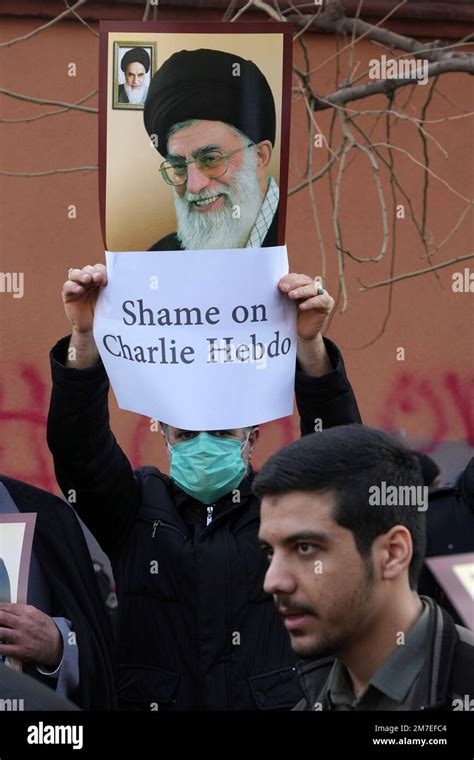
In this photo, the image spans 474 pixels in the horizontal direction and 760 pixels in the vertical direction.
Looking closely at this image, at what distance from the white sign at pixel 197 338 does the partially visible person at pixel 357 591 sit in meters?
0.87

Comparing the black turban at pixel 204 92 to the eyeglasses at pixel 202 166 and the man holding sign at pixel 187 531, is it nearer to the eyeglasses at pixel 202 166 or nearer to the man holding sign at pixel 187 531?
the eyeglasses at pixel 202 166

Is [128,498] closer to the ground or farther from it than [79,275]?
closer to the ground

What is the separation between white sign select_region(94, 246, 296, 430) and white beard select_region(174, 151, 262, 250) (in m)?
0.04

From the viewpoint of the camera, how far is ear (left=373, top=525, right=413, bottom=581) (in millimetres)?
2381

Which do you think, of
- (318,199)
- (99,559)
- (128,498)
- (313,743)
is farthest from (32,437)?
(313,743)

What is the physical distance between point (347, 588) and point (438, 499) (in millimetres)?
1255

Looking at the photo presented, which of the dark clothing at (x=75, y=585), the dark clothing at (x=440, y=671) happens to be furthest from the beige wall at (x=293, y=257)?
the dark clothing at (x=440, y=671)

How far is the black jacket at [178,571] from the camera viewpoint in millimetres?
3283

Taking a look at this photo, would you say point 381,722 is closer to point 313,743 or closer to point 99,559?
point 313,743

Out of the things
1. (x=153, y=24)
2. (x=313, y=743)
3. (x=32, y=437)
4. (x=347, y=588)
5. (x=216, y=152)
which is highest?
(x=153, y=24)

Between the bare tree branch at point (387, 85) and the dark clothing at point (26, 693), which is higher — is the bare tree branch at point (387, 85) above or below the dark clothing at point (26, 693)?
above

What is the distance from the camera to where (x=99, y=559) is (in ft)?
19.7

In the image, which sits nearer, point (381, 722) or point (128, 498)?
point (381, 722)

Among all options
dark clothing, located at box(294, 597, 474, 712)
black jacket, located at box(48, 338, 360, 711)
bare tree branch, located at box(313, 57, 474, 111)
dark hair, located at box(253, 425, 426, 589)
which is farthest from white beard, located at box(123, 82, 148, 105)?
bare tree branch, located at box(313, 57, 474, 111)
